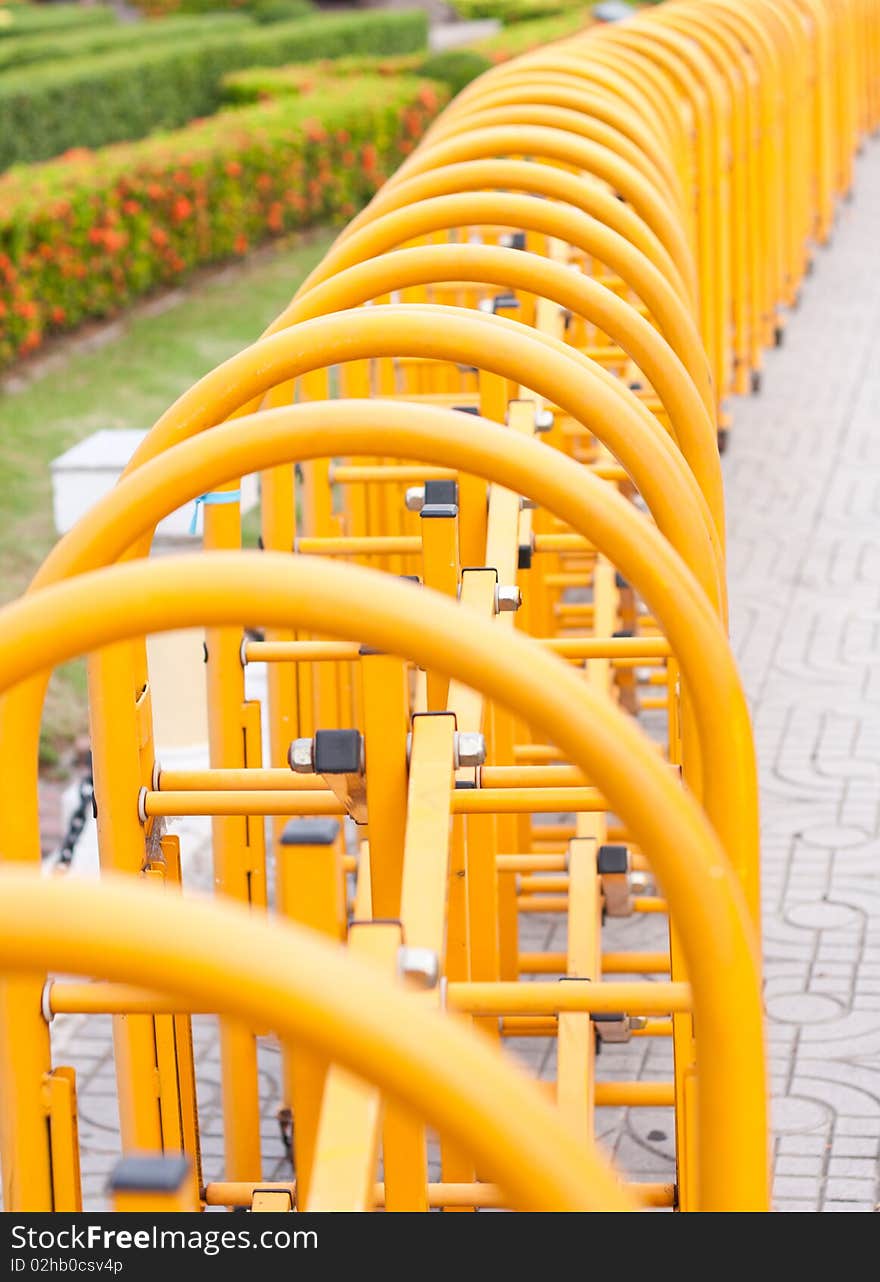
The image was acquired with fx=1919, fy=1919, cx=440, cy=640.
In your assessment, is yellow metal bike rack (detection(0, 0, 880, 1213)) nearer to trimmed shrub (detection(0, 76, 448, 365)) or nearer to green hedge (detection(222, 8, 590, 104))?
trimmed shrub (detection(0, 76, 448, 365))

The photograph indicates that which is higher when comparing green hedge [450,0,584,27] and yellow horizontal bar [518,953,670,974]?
green hedge [450,0,584,27]

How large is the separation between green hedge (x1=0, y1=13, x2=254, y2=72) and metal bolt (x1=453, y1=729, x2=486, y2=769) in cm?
1951

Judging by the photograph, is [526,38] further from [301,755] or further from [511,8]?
[301,755]

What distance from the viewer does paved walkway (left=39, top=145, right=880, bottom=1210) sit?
430 centimetres

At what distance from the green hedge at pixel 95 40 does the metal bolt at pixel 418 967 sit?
20.2 meters

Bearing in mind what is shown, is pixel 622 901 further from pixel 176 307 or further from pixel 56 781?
pixel 176 307

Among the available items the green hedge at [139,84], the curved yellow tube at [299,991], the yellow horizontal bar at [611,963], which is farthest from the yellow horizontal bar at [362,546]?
the green hedge at [139,84]

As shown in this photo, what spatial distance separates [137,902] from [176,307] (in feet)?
44.9

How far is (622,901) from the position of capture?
445 cm

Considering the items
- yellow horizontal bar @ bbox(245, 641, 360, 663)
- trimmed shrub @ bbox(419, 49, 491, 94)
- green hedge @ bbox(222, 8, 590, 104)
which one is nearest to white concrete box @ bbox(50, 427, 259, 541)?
yellow horizontal bar @ bbox(245, 641, 360, 663)

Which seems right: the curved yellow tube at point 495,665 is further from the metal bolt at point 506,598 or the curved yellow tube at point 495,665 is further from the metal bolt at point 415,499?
the metal bolt at point 415,499

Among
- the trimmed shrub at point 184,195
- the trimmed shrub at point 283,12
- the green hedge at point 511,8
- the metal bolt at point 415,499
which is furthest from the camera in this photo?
the green hedge at point 511,8

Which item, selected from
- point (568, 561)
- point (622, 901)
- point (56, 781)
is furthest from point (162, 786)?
point (56, 781)

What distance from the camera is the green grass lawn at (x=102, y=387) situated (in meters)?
9.04
